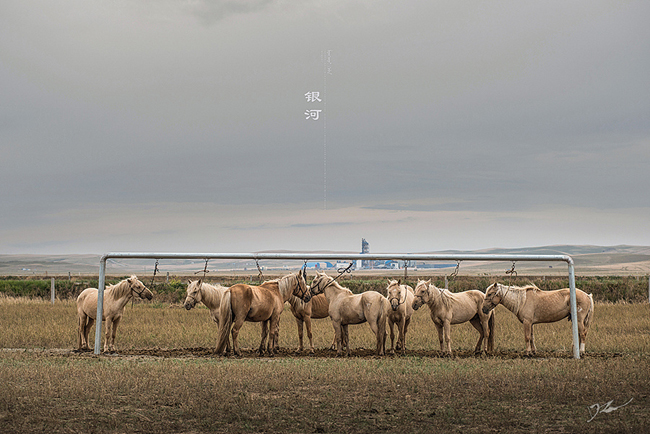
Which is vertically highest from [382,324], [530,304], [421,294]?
[421,294]

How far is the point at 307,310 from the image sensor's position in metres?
15.5

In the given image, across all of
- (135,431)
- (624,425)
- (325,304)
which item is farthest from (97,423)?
(325,304)

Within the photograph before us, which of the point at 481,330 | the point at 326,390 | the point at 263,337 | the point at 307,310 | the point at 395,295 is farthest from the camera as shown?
the point at 307,310

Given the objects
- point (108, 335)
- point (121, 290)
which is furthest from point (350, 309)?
point (108, 335)

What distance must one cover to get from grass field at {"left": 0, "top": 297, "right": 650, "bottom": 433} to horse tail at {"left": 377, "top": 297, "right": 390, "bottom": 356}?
0.60 metres

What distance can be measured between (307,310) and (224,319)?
239cm

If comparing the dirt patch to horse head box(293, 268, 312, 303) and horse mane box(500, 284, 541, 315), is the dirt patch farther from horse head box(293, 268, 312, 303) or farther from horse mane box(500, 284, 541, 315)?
horse head box(293, 268, 312, 303)

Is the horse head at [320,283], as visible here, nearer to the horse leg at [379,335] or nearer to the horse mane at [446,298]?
the horse leg at [379,335]

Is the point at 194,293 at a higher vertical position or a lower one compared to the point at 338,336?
higher

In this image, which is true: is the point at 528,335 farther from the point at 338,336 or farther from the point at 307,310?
the point at 307,310

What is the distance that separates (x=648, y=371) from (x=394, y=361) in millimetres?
5214

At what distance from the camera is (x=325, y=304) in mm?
16250

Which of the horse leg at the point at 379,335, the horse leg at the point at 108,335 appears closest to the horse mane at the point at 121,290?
the horse leg at the point at 108,335

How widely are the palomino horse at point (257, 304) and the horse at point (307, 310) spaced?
0.61 meters
